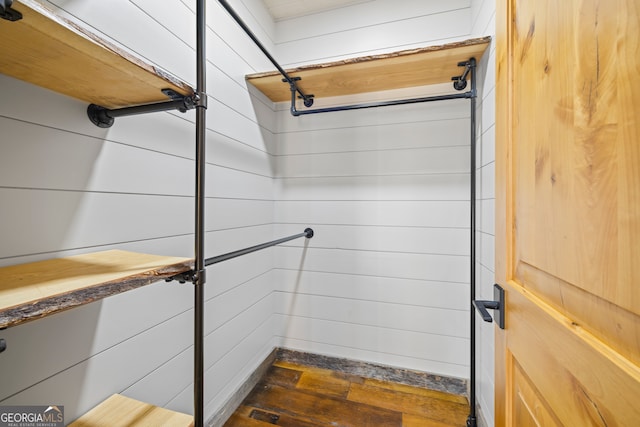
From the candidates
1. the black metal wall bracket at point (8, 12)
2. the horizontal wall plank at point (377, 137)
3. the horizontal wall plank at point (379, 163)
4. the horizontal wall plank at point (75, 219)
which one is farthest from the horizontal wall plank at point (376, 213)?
the black metal wall bracket at point (8, 12)

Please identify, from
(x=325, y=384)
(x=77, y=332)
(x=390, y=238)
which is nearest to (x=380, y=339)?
(x=325, y=384)

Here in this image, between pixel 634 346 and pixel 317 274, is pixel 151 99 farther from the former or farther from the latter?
pixel 317 274

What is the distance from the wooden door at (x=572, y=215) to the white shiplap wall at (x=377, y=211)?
0.88 m

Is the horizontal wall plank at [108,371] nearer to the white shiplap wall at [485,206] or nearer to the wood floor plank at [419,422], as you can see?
the wood floor plank at [419,422]

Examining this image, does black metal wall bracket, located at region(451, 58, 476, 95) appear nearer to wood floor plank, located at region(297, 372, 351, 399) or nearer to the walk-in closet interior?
the walk-in closet interior

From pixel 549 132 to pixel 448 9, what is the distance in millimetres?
1482

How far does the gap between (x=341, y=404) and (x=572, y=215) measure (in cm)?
148

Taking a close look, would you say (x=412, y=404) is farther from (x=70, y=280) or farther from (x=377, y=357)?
(x=70, y=280)

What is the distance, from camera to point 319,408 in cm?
139

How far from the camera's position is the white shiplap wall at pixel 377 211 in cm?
153

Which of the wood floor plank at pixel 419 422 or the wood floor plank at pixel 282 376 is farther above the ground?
the wood floor plank at pixel 282 376

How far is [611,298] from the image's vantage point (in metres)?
0.36

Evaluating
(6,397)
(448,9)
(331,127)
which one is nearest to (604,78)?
(6,397)

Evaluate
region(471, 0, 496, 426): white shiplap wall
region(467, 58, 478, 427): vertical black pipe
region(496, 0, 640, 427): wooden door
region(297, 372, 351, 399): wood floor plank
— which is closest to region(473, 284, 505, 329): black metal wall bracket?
region(496, 0, 640, 427): wooden door
